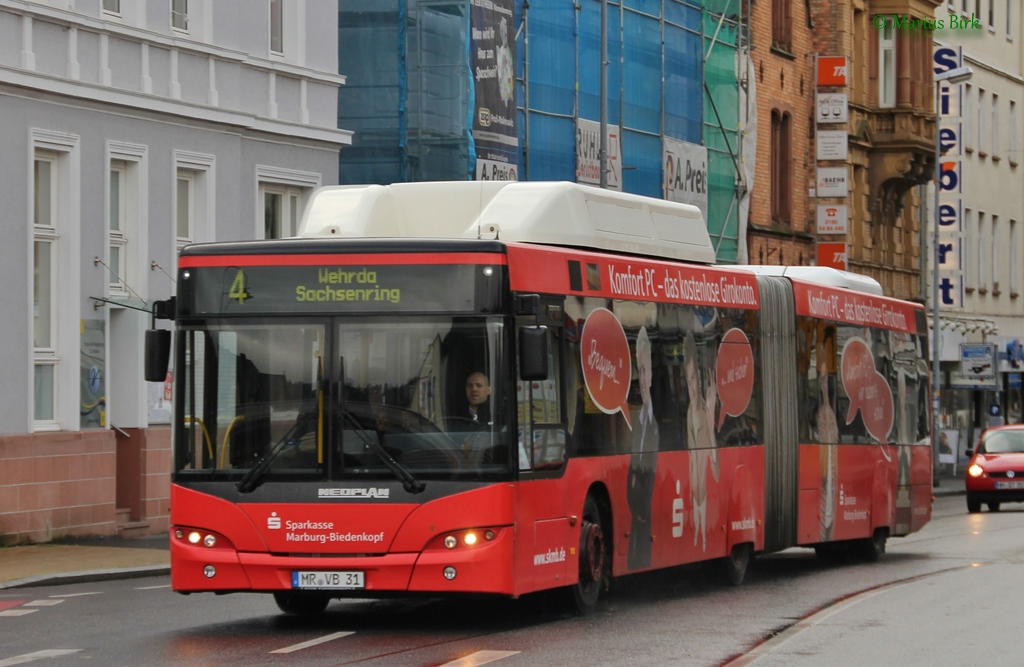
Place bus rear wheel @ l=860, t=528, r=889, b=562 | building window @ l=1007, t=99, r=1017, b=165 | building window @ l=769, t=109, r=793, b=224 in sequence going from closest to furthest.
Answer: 1. bus rear wheel @ l=860, t=528, r=889, b=562
2. building window @ l=769, t=109, r=793, b=224
3. building window @ l=1007, t=99, r=1017, b=165

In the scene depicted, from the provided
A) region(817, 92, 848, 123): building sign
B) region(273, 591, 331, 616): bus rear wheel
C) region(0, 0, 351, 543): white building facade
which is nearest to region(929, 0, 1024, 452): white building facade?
region(817, 92, 848, 123): building sign

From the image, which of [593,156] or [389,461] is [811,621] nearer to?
[389,461]

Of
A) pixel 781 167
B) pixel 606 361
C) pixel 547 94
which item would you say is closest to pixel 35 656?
pixel 606 361

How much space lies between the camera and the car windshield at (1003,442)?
37281mm

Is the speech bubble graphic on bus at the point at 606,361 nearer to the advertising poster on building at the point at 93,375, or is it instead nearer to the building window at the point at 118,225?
the advertising poster on building at the point at 93,375

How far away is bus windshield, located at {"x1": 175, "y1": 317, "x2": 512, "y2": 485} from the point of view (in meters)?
13.5

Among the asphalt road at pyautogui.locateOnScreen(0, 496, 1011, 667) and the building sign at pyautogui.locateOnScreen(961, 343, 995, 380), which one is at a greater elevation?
the building sign at pyautogui.locateOnScreen(961, 343, 995, 380)

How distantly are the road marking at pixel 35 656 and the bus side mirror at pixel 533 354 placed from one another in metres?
3.44

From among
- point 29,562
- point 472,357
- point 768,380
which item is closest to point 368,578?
point 472,357

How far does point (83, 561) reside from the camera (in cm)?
2128

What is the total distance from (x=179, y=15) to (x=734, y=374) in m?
11.5

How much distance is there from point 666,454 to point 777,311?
381 centimetres

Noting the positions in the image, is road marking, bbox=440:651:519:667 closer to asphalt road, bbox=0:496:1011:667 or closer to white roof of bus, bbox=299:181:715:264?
asphalt road, bbox=0:496:1011:667

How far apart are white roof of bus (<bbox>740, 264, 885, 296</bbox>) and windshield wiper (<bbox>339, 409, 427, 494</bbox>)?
7898 millimetres
